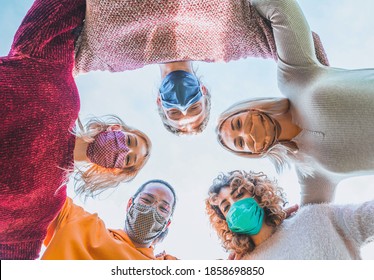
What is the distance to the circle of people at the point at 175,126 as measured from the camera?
0.84m

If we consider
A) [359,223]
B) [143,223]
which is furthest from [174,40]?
[359,223]

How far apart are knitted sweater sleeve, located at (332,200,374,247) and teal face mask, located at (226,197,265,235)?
0.18 m

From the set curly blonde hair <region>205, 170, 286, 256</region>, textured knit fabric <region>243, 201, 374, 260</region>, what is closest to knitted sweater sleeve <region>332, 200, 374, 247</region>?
textured knit fabric <region>243, 201, 374, 260</region>

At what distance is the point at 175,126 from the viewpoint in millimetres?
1100

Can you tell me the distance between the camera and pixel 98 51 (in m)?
0.97

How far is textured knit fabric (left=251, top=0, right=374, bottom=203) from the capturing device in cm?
83

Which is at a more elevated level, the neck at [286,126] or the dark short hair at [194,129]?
the neck at [286,126]

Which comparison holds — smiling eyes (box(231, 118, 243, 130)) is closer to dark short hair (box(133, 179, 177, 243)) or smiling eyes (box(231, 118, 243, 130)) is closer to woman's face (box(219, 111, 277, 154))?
woman's face (box(219, 111, 277, 154))

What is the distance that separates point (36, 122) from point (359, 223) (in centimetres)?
68

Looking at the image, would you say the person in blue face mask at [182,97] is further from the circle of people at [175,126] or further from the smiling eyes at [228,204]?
the smiling eyes at [228,204]

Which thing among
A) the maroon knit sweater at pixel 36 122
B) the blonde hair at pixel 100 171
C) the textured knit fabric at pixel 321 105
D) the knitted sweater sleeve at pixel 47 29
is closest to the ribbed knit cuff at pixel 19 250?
the maroon knit sweater at pixel 36 122

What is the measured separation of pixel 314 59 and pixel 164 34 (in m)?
0.34
